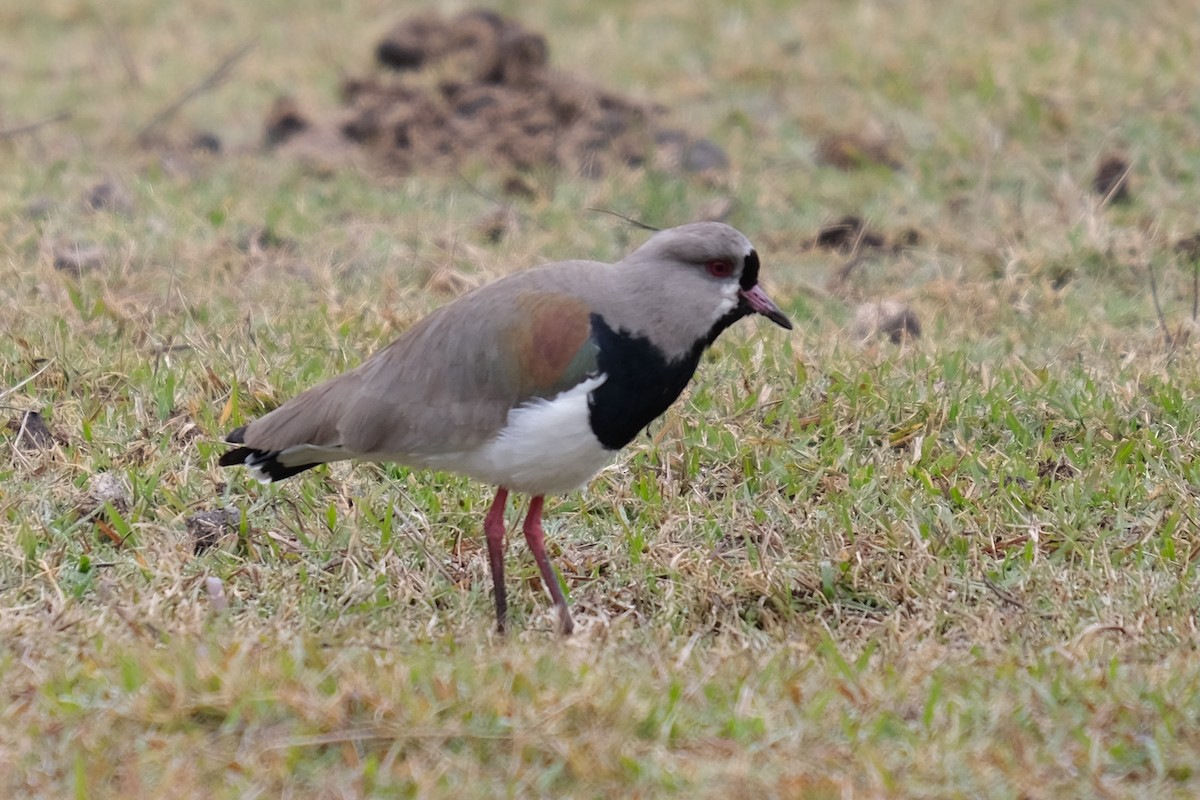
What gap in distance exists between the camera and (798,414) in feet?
17.7

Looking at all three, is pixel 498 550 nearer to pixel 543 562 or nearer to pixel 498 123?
pixel 543 562

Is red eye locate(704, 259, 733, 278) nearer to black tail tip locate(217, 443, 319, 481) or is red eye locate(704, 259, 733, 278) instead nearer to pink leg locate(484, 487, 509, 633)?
pink leg locate(484, 487, 509, 633)

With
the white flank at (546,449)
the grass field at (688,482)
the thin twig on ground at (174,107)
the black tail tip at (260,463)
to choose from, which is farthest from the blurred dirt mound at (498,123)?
the white flank at (546,449)

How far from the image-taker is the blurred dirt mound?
8523 mm

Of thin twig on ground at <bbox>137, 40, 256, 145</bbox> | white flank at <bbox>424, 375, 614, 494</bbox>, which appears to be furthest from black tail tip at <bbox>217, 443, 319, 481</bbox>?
thin twig on ground at <bbox>137, 40, 256, 145</bbox>

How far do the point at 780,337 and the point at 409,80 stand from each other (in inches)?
163

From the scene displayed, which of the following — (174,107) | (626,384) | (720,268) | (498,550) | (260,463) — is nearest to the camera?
(626,384)

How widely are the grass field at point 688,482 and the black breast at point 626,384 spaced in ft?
1.74

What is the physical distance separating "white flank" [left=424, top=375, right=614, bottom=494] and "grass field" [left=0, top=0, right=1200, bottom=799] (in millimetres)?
398

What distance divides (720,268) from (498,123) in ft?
15.7

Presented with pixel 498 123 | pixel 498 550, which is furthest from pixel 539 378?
pixel 498 123

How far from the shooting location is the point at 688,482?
16.6ft

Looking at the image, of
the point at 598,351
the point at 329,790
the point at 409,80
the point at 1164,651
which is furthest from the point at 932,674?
the point at 409,80

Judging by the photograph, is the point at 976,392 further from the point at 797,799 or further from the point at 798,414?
the point at 797,799
